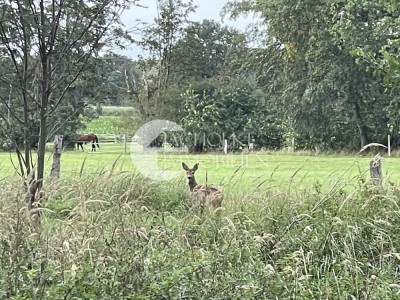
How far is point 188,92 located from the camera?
31.3 m

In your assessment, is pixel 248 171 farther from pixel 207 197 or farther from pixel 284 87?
pixel 284 87

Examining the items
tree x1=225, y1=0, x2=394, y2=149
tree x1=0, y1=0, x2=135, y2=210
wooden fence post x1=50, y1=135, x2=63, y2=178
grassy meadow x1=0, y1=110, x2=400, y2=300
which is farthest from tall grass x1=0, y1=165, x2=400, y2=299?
tree x1=225, y1=0, x2=394, y2=149

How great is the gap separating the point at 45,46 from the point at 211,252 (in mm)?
2541

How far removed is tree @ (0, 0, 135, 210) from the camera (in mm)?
5098

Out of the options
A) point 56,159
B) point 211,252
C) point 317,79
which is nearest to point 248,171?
point 56,159

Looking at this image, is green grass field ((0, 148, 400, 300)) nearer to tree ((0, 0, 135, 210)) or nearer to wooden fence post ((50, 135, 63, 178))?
tree ((0, 0, 135, 210))

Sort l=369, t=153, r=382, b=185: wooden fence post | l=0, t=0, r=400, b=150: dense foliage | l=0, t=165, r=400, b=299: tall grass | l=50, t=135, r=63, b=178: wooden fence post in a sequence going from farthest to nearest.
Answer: l=0, t=0, r=400, b=150: dense foliage → l=50, t=135, r=63, b=178: wooden fence post → l=369, t=153, r=382, b=185: wooden fence post → l=0, t=165, r=400, b=299: tall grass

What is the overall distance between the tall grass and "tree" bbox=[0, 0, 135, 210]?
0.83m

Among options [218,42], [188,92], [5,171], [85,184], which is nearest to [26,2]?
[85,184]

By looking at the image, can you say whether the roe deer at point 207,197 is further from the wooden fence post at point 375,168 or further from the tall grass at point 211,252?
the wooden fence post at point 375,168

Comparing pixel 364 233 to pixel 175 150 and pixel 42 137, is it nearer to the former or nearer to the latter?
pixel 42 137

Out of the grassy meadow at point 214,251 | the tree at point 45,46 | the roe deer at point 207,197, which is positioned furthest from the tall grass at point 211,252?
the tree at point 45,46

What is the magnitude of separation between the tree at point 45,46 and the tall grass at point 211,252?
2.72 feet

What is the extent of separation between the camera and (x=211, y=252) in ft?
13.1
